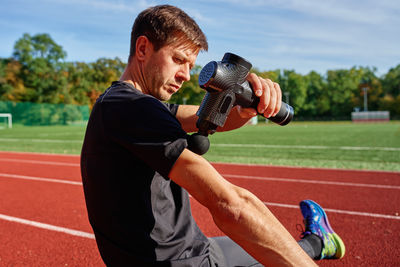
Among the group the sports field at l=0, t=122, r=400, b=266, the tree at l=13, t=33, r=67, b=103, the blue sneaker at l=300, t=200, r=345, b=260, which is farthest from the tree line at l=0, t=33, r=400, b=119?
the blue sneaker at l=300, t=200, r=345, b=260

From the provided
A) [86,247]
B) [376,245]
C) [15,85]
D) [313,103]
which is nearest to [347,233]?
[376,245]

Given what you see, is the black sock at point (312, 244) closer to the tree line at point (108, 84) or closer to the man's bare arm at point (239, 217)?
the man's bare arm at point (239, 217)

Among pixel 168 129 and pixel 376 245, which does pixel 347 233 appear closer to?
pixel 376 245

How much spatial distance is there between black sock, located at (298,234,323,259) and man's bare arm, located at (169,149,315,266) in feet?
5.45

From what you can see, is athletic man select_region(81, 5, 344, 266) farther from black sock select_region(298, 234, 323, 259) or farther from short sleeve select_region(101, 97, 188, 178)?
black sock select_region(298, 234, 323, 259)

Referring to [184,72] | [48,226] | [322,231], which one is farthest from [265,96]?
[48,226]

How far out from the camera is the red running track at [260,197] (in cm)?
362

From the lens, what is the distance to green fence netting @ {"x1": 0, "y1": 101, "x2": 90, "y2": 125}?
A: 4550cm

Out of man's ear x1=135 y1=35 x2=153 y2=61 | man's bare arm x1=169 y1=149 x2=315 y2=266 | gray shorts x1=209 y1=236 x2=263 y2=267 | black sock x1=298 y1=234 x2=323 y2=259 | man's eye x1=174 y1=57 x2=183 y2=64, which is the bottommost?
black sock x1=298 y1=234 x2=323 y2=259

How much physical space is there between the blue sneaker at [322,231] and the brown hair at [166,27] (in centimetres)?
202

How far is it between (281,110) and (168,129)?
28.3 inches

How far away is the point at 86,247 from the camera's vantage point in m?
3.81

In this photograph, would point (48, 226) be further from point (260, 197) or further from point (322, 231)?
point (322, 231)

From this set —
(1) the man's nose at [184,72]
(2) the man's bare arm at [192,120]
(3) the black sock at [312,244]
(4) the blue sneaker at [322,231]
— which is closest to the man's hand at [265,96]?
(1) the man's nose at [184,72]
